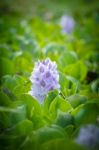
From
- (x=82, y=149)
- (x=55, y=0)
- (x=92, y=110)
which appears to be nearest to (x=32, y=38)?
(x=92, y=110)

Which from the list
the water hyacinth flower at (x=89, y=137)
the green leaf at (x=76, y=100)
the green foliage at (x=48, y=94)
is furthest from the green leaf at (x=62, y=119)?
the water hyacinth flower at (x=89, y=137)

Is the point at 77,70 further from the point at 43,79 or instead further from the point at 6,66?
the point at 43,79

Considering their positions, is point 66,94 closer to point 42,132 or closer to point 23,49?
point 42,132

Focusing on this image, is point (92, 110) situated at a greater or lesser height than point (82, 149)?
greater

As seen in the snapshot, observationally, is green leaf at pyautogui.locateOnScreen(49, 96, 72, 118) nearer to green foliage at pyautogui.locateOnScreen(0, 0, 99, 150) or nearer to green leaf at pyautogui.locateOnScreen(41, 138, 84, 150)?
green foliage at pyautogui.locateOnScreen(0, 0, 99, 150)

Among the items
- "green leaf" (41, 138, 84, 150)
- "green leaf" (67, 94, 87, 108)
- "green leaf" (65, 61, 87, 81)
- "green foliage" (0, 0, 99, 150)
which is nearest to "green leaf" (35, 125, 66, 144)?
"green foliage" (0, 0, 99, 150)

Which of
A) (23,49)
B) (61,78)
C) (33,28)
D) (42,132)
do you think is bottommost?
(42,132)
